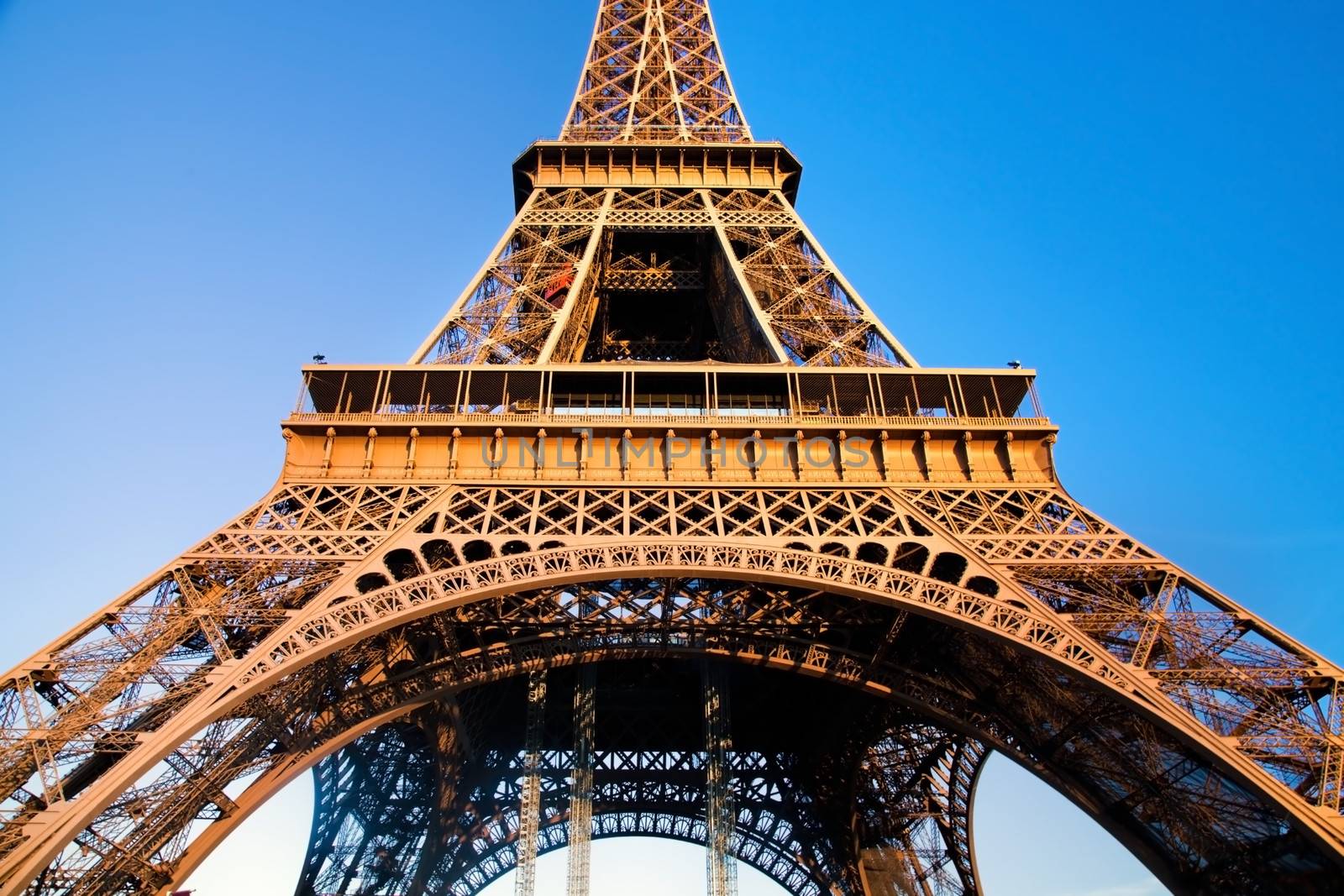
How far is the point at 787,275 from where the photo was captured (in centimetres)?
2459

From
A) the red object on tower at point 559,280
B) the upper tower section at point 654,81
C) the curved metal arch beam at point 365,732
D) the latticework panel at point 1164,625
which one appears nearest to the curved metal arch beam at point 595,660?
the curved metal arch beam at point 365,732

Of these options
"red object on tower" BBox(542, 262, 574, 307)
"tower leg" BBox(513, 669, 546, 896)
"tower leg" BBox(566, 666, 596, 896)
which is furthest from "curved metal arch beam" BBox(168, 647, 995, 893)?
"red object on tower" BBox(542, 262, 574, 307)

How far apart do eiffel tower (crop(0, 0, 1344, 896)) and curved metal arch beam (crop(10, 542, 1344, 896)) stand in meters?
0.05

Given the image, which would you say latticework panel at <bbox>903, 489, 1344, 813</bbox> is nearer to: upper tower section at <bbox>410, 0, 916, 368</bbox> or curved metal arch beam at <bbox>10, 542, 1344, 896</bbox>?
curved metal arch beam at <bbox>10, 542, 1344, 896</bbox>

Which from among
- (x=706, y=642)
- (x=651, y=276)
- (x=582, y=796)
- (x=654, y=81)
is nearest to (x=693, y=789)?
(x=582, y=796)

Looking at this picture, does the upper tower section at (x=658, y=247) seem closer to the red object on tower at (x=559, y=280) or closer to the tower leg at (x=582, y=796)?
the red object on tower at (x=559, y=280)

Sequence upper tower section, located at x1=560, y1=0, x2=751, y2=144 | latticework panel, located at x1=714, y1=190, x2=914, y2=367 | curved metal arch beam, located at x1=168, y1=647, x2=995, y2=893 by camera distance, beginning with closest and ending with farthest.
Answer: curved metal arch beam, located at x1=168, y1=647, x2=995, y2=893 < latticework panel, located at x1=714, y1=190, x2=914, y2=367 < upper tower section, located at x1=560, y1=0, x2=751, y2=144

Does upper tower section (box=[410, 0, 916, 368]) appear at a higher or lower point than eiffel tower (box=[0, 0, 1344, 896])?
higher

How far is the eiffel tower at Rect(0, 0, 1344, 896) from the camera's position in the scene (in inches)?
538

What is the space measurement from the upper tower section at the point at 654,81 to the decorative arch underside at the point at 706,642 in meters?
16.2

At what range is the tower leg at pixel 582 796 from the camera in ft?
63.2

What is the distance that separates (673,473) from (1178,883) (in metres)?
10.5

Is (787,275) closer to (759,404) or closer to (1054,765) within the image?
(759,404)

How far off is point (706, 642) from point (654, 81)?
22.6m
